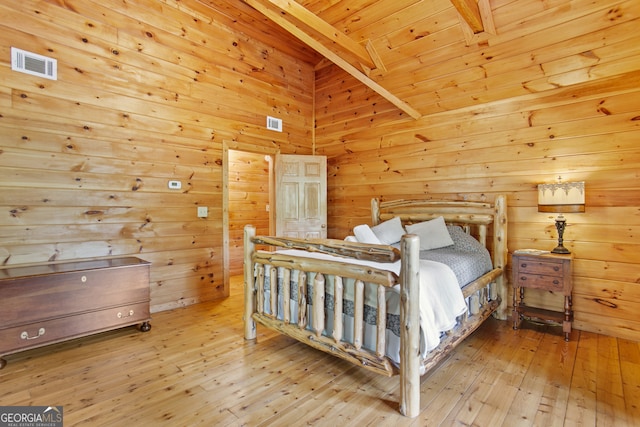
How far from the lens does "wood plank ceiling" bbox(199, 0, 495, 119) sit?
2762 mm

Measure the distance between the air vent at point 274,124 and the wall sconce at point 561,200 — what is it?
3492 mm

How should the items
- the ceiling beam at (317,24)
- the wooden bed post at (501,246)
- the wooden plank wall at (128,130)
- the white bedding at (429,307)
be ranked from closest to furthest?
the white bedding at (429,307) < the wooden plank wall at (128,130) < the ceiling beam at (317,24) < the wooden bed post at (501,246)

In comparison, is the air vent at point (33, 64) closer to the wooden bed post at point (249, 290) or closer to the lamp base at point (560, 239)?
the wooden bed post at point (249, 290)

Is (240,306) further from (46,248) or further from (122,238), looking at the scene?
(46,248)

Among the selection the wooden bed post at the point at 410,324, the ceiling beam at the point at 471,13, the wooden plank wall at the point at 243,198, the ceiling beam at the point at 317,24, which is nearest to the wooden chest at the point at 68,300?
the wooden bed post at the point at 410,324

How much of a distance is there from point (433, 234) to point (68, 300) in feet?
11.5

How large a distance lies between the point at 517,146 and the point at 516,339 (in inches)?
77.1

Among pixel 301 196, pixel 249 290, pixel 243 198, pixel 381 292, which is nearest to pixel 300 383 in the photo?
pixel 381 292

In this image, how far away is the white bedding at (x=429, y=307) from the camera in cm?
195

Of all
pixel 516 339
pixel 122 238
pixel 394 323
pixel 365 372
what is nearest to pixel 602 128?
pixel 516 339

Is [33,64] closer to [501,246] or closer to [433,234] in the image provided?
[433,234]

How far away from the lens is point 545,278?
2896 mm

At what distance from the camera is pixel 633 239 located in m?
2.81

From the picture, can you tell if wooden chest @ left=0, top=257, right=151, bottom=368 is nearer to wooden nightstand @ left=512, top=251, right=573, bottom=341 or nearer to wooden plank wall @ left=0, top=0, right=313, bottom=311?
wooden plank wall @ left=0, top=0, right=313, bottom=311
